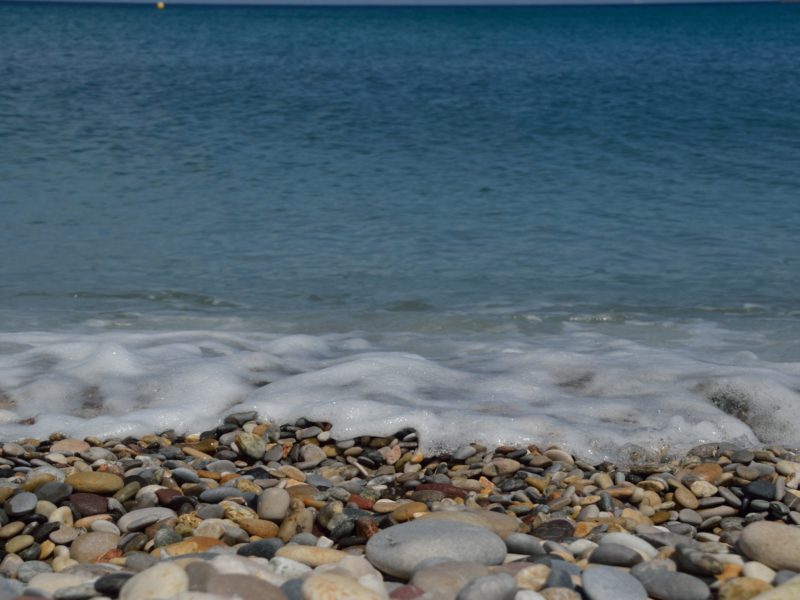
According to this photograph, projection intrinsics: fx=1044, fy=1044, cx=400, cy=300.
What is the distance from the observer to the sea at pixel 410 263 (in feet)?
16.2

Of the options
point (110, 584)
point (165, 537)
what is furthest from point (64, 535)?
point (110, 584)

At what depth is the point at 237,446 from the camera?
435 centimetres

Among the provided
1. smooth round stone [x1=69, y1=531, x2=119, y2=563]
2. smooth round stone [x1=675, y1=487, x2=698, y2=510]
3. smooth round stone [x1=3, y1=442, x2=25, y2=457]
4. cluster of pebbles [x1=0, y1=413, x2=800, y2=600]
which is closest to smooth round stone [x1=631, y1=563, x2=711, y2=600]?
cluster of pebbles [x1=0, y1=413, x2=800, y2=600]

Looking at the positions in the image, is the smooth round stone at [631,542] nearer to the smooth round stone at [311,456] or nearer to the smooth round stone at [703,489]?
the smooth round stone at [703,489]

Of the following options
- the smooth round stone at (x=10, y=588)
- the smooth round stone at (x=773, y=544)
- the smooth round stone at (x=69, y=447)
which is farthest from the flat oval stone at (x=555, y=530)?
the smooth round stone at (x=69, y=447)

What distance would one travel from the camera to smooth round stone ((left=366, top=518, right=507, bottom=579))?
3.00 meters

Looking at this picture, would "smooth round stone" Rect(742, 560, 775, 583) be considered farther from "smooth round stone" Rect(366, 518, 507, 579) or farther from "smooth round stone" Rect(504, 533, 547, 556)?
"smooth round stone" Rect(366, 518, 507, 579)

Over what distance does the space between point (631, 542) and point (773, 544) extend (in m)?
0.41

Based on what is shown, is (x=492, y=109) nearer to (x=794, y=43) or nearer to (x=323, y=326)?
(x=323, y=326)

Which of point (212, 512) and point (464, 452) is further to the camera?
point (464, 452)

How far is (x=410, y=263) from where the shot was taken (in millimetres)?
8641

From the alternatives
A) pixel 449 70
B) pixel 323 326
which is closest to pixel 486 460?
pixel 323 326

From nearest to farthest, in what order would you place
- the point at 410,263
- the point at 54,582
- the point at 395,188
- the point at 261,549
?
the point at 54,582 → the point at 261,549 → the point at 410,263 → the point at 395,188

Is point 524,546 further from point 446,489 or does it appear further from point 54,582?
point 54,582
